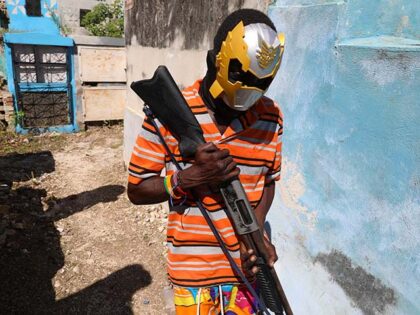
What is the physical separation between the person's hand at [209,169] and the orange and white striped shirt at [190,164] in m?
0.13

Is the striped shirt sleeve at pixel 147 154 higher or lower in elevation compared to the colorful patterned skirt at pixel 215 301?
higher

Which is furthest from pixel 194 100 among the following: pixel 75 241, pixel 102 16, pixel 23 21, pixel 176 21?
pixel 102 16

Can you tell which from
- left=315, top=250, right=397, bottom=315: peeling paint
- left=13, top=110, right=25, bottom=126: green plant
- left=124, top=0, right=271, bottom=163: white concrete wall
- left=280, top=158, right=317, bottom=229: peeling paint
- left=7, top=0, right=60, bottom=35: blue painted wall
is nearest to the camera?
left=315, top=250, right=397, bottom=315: peeling paint

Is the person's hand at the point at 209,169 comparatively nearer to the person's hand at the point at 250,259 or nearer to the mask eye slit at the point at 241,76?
the mask eye slit at the point at 241,76

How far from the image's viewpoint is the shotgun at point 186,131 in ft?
4.80

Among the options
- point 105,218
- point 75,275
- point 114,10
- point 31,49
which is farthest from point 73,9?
point 75,275

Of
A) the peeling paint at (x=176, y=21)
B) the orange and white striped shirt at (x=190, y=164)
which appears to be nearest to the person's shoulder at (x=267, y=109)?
the orange and white striped shirt at (x=190, y=164)

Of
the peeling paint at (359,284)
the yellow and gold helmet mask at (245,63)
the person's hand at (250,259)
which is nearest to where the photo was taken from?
the yellow and gold helmet mask at (245,63)

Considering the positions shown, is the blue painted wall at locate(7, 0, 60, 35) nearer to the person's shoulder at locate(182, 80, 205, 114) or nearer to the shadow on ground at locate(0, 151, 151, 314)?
the shadow on ground at locate(0, 151, 151, 314)

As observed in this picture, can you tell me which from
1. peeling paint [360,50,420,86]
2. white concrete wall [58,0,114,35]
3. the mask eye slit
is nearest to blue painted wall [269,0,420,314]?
peeling paint [360,50,420,86]

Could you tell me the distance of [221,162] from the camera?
139cm

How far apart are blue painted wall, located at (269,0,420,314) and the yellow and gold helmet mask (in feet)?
2.63

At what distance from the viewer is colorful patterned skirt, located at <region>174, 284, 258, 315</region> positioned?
5.53ft

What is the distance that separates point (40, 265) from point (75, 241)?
1.71 ft
